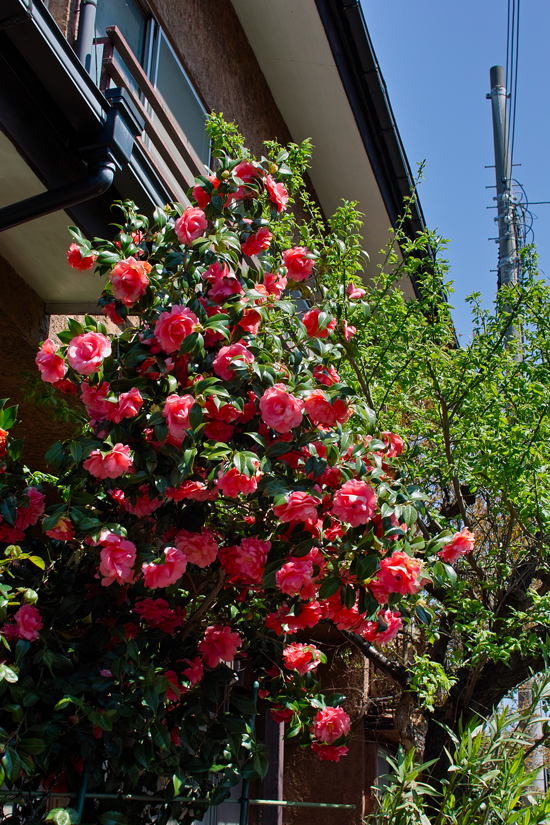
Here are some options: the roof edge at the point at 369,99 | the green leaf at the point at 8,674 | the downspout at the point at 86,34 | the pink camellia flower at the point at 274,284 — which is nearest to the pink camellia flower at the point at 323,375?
the pink camellia flower at the point at 274,284

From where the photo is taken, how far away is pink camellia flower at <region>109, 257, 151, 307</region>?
273 cm

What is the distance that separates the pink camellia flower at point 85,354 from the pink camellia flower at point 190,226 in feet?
2.32

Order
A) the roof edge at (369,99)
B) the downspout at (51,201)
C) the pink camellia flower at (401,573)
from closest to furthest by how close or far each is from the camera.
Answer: the pink camellia flower at (401,573) → the downspout at (51,201) → the roof edge at (369,99)

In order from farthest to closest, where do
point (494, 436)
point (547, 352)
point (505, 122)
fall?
point (505, 122) < point (547, 352) < point (494, 436)

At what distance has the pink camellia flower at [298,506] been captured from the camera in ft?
7.70

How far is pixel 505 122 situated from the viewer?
9242mm

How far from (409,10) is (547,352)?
642 centimetres

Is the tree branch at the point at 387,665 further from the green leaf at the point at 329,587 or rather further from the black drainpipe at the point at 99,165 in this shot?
the black drainpipe at the point at 99,165

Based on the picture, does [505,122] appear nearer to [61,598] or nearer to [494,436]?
[494,436]

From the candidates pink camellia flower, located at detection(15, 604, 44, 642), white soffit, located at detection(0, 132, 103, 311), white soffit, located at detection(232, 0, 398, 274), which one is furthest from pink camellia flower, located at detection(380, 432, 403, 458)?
white soffit, located at detection(232, 0, 398, 274)

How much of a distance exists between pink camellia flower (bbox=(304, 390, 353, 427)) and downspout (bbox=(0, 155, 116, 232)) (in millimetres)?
1717

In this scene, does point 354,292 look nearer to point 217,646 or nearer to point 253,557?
point 253,557

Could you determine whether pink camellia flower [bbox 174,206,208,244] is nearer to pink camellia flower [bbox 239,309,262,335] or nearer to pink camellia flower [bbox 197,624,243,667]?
pink camellia flower [bbox 239,309,262,335]

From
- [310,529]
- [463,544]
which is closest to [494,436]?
[463,544]
